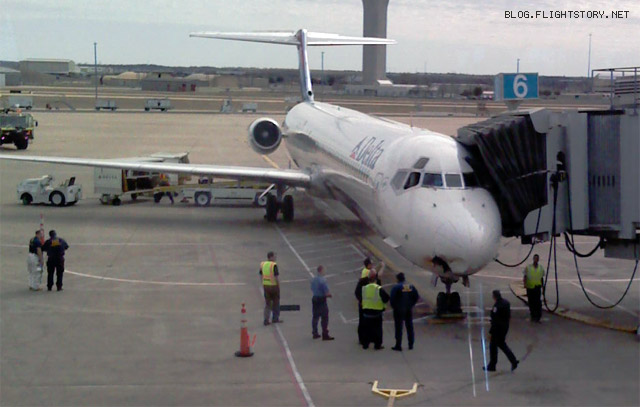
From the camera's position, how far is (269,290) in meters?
15.4

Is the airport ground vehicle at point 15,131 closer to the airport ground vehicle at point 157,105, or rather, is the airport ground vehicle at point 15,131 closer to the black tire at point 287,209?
the black tire at point 287,209

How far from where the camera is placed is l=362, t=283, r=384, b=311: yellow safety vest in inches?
554

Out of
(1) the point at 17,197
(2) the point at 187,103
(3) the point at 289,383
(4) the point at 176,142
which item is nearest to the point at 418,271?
(3) the point at 289,383

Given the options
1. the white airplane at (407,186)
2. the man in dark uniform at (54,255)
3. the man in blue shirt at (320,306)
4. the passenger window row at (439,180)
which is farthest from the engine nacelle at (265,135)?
the man in blue shirt at (320,306)

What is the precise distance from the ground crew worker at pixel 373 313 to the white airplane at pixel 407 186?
4.93 ft

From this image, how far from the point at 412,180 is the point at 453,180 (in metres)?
0.84

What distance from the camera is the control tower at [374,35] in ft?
516

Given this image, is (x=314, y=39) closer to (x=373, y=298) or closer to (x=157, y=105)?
(x=373, y=298)

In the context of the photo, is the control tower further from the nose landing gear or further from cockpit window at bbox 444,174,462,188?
the nose landing gear

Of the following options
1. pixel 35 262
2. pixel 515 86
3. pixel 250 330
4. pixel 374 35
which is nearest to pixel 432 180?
pixel 250 330

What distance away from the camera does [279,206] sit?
2823 cm

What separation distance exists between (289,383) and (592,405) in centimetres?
427

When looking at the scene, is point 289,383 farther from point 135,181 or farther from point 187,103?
point 187,103

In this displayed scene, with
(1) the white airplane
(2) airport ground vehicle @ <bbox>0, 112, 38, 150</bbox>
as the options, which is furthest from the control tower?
(1) the white airplane
